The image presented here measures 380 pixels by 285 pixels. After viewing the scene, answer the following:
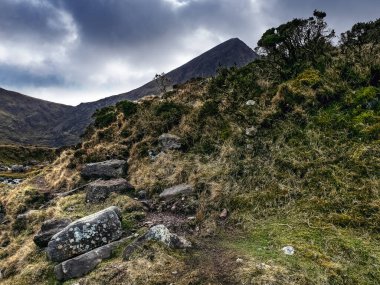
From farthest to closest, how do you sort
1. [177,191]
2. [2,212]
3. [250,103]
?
[2,212] → [250,103] → [177,191]

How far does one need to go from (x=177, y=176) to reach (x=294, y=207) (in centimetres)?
505

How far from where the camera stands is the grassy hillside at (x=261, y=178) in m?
8.11

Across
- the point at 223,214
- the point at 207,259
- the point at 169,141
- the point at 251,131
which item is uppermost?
the point at 169,141

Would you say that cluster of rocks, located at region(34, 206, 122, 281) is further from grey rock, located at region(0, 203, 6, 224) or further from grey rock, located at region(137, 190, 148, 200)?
grey rock, located at region(0, 203, 6, 224)

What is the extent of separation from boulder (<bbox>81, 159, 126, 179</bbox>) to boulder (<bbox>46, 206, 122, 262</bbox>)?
6.62m

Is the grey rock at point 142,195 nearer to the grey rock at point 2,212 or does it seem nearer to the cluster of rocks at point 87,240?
the cluster of rocks at point 87,240

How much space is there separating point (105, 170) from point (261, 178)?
8384 millimetres

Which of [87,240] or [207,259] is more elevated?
[87,240]

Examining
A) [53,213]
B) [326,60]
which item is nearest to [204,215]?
→ [53,213]

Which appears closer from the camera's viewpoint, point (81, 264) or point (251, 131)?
point (81, 264)

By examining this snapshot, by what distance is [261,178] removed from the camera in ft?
39.4

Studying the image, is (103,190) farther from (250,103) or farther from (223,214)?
(250,103)

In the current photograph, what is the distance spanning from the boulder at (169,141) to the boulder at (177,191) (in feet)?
11.2

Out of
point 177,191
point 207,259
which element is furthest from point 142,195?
point 207,259
